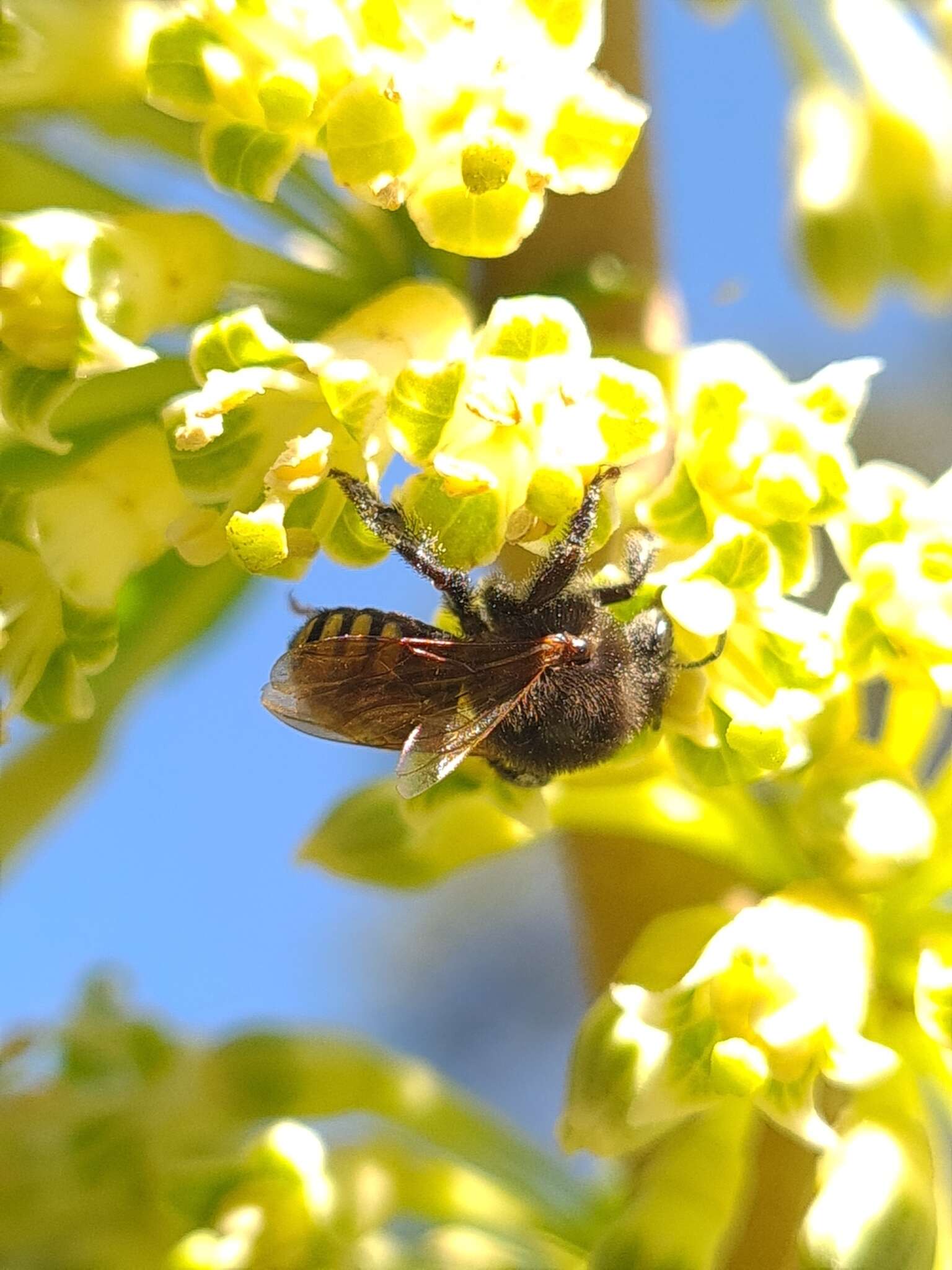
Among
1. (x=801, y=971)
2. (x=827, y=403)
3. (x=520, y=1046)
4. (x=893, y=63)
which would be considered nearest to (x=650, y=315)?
(x=827, y=403)

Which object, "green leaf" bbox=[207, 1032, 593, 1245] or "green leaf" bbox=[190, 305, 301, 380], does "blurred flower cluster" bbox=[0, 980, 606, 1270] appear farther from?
"green leaf" bbox=[190, 305, 301, 380]

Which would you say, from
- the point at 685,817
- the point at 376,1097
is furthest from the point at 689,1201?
the point at 376,1097

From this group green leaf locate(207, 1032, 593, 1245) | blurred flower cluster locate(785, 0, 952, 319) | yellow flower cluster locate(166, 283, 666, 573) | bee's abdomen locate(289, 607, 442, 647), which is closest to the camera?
yellow flower cluster locate(166, 283, 666, 573)

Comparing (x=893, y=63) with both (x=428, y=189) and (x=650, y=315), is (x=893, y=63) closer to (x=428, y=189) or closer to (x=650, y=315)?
(x=650, y=315)

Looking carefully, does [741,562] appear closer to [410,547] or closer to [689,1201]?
[410,547]

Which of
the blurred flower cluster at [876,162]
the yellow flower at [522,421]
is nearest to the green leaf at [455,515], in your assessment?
the yellow flower at [522,421]

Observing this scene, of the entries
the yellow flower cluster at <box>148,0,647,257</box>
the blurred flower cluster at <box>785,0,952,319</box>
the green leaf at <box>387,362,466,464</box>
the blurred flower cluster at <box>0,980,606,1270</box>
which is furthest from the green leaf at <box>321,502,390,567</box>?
the blurred flower cluster at <box>785,0,952,319</box>
